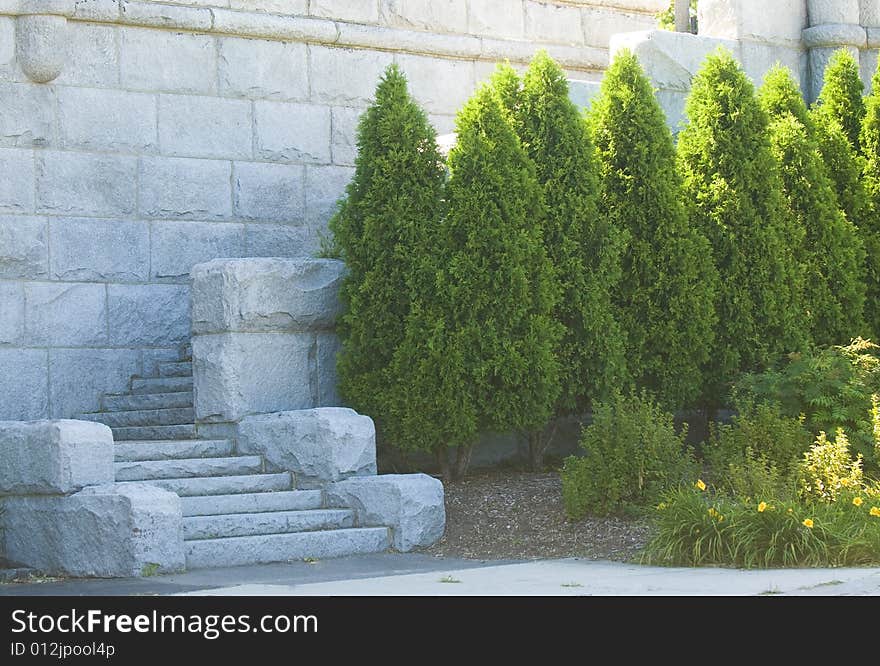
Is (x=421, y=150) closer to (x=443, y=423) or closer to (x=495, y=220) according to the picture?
(x=495, y=220)

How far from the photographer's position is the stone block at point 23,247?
9.88 meters

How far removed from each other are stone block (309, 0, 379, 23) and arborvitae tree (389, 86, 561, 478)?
2786 mm

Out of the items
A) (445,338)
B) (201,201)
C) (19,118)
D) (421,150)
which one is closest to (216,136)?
(201,201)

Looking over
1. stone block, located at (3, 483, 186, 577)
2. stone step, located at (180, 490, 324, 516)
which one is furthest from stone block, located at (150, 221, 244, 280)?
stone block, located at (3, 483, 186, 577)

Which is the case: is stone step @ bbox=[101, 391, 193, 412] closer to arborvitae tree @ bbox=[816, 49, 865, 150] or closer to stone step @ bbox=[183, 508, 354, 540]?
stone step @ bbox=[183, 508, 354, 540]

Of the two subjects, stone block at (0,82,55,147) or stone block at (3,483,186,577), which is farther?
stone block at (0,82,55,147)

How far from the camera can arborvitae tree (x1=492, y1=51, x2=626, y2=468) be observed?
30.6 feet

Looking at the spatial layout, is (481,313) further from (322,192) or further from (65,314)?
(65,314)

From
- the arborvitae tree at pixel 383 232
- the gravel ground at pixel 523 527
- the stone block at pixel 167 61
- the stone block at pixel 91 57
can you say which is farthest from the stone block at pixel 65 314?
the gravel ground at pixel 523 527

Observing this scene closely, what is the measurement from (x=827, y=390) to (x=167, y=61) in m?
5.49

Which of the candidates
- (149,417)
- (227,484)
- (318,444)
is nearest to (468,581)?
(318,444)

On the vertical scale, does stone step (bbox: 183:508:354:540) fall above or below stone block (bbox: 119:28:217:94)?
below

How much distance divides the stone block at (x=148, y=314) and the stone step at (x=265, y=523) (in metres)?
2.77

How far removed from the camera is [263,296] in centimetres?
891
